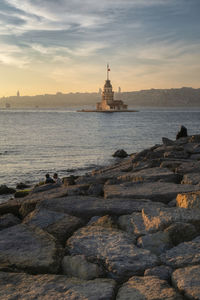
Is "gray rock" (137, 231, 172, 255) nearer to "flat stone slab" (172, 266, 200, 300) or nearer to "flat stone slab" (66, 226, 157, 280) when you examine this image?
"flat stone slab" (66, 226, 157, 280)

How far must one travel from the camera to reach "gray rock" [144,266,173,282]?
3.00 metres

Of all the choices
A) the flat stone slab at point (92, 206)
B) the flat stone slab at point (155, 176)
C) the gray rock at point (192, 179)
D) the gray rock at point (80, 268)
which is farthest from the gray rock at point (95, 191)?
the gray rock at point (80, 268)

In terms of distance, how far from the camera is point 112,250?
3.40 metres

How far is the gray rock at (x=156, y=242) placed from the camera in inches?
138

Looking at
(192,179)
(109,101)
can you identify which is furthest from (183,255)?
(109,101)

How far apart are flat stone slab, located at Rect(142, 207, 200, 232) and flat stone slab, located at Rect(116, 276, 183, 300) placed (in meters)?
1.03

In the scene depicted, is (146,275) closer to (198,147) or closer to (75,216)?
(75,216)

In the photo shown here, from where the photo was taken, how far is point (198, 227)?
3.85 m

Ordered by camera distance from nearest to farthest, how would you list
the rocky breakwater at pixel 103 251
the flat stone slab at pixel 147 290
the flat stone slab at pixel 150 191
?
the flat stone slab at pixel 147 290 → the rocky breakwater at pixel 103 251 → the flat stone slab at pixel 150 191

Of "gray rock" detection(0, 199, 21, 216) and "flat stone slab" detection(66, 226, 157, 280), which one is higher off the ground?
"flat stone slab" detection(66, 226, 157, 280)

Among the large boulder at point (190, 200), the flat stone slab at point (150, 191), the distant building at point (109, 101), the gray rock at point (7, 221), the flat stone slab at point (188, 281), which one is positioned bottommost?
A: the gray rock at point (7, 221)

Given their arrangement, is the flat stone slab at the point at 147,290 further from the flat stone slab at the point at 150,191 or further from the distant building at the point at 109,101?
the distant building at the point at 109,101

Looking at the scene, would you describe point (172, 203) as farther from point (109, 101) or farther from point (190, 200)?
point (109, 101)

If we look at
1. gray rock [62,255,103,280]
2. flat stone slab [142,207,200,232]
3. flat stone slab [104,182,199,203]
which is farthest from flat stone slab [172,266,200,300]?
flat stone slab [104,182,199,203]
